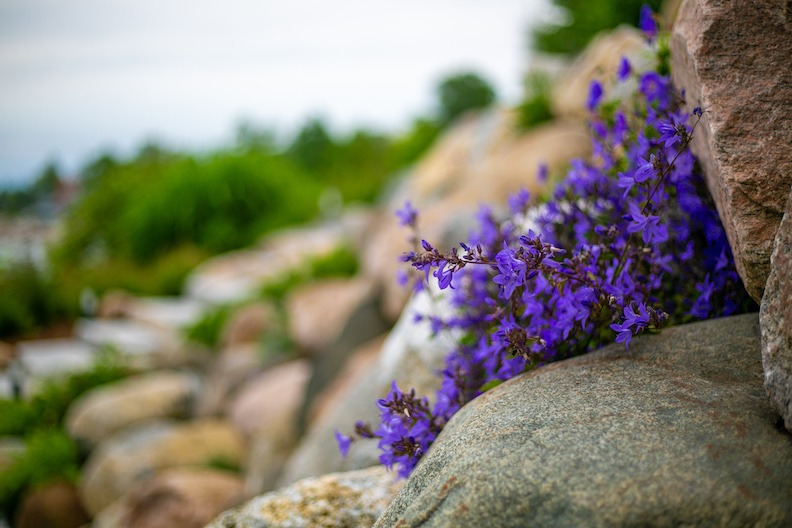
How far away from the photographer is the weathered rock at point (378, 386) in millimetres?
3182

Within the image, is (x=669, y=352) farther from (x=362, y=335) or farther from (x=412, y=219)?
(x=362, y=335)

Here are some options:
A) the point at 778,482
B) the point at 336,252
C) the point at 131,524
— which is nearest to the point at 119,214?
the point at 336,252

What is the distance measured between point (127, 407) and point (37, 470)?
42.4 inches

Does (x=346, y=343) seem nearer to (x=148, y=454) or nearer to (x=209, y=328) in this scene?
(x=148, y=454)

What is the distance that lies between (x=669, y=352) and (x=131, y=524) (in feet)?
12.8

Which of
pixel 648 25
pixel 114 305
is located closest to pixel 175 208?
pixel 114 305

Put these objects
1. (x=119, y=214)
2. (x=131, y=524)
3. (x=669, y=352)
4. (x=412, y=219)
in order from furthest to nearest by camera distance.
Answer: (x=119, y=214) < (x=131, y=524) < (x=412, y=219) < (x=669, y=352)

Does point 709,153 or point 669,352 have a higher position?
point 709,153

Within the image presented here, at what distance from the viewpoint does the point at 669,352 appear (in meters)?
1.91

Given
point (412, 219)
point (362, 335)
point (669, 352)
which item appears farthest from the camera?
point (362, 335)

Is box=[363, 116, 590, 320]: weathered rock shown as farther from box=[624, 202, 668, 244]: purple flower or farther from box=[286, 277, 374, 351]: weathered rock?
box=[624, 202, 668, 244]: purple flower

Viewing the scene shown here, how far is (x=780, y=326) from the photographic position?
1.54 meters

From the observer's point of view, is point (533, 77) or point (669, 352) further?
point (533, 77)

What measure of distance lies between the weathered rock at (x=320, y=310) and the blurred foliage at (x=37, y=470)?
2.83m
